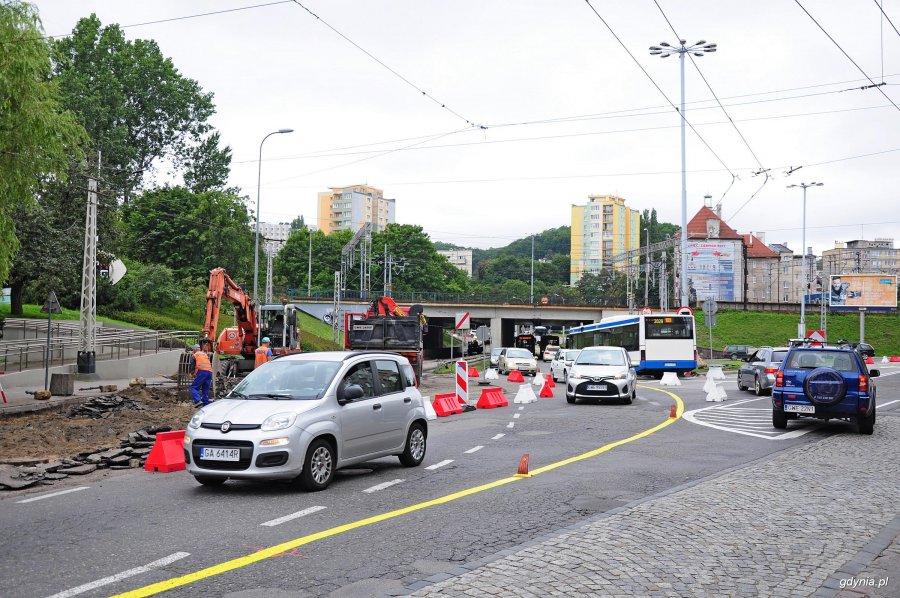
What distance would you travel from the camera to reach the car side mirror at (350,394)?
10125 millimetres

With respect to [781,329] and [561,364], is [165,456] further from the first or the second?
[781,329]

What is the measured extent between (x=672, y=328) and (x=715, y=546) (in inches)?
1318

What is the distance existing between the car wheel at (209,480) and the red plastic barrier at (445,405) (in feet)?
35.3

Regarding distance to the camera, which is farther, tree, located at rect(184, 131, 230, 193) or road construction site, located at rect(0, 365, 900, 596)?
tree, located at rect(184, 131, 230, 193)

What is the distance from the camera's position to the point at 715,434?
15938 millimetres

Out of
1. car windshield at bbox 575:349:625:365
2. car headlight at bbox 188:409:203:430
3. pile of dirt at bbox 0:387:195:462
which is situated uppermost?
car windshield at bbox 575:349:625:365

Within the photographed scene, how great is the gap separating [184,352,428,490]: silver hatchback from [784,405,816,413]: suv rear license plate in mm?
8008

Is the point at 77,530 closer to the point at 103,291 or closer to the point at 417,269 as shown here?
the point at 103,291

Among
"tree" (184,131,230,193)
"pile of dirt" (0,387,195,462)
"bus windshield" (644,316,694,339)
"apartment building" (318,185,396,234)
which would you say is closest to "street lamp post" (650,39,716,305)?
"bus windshield" (644,316,694,339)

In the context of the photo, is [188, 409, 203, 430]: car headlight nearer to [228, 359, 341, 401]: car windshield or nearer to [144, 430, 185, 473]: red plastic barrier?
[228, 359, 341, 401]: car windshield

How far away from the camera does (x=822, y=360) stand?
16.0 m

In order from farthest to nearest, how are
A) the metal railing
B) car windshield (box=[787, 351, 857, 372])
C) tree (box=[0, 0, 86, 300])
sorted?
the metal railing, tree (box=[0, 0, 86, 300]), car windshield (box=[787, 351, 857, 372])

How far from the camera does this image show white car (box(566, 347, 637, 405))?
22.8m

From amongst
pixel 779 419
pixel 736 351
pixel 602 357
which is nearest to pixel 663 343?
pixel 602 357
